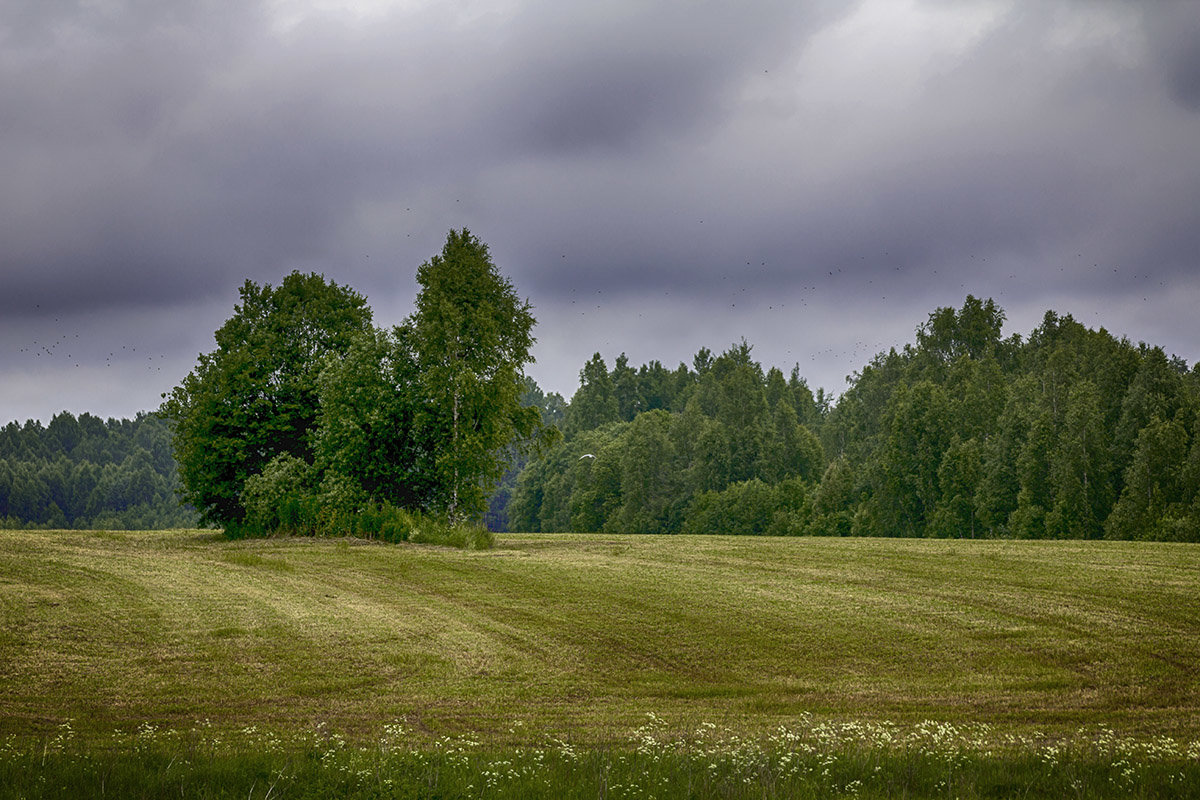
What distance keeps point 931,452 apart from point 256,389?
60.3m

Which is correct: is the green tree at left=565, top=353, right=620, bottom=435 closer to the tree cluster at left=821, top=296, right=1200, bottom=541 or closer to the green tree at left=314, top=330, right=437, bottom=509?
the tree cluster at left=821, top=296, right=1200, bottom=541

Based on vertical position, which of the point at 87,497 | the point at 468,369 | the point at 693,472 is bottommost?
the point at 87,497

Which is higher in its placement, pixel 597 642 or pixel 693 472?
pixel 693 472

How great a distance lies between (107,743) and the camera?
11.5m

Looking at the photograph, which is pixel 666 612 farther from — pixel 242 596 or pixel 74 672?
pixel 74 672

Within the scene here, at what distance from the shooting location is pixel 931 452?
277 feet

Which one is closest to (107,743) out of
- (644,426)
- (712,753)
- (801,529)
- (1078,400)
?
→ (712,753)

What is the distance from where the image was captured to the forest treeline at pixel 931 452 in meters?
67.2

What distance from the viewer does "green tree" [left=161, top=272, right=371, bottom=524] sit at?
46.3 m

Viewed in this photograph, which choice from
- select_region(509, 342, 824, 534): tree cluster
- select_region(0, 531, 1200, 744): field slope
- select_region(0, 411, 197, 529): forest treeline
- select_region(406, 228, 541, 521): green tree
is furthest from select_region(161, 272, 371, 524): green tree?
select_region(0, 411, 197, 529): forest treeline

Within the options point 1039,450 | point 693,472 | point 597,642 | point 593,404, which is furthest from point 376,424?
point 593,404

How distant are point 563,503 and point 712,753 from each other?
116 meters

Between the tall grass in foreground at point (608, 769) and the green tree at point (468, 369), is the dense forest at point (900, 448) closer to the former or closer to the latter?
the green tree at point (468, 369)

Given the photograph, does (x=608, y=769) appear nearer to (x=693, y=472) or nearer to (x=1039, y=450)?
(x=1039, y=450)
